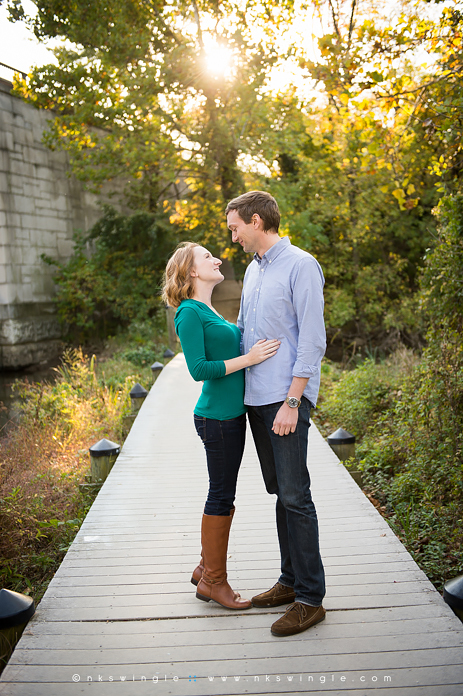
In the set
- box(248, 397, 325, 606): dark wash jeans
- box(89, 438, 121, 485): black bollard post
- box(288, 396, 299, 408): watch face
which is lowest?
box(89, 438, 121, 485): black bollard post

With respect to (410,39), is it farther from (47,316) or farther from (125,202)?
(125,202)

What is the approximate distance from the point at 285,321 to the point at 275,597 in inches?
52.6

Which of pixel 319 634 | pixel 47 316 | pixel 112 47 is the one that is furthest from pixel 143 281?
pixel 319 634

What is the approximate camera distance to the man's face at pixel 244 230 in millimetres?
2688

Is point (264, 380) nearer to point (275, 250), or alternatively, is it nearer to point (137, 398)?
point (275, 250)

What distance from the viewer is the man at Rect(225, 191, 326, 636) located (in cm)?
255

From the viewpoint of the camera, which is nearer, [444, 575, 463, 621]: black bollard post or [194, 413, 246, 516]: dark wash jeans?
[444, 575, 463, 621]: black bollard post

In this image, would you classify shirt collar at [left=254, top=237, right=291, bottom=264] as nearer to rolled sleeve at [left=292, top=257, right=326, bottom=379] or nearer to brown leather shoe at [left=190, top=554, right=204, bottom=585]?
rolled sleeve at [left=292, top=257, right=326, bottom=379]

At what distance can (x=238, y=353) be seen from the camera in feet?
9.39

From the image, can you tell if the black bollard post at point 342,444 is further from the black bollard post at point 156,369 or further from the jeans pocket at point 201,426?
the black bollard post at point 156,369

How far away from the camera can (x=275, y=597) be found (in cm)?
286

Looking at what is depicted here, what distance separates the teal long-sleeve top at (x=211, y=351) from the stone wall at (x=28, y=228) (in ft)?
35.0

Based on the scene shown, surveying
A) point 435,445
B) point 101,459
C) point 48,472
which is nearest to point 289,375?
point 435,445

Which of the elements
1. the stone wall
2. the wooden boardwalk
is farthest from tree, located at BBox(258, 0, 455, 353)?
the wooden boardwalk
